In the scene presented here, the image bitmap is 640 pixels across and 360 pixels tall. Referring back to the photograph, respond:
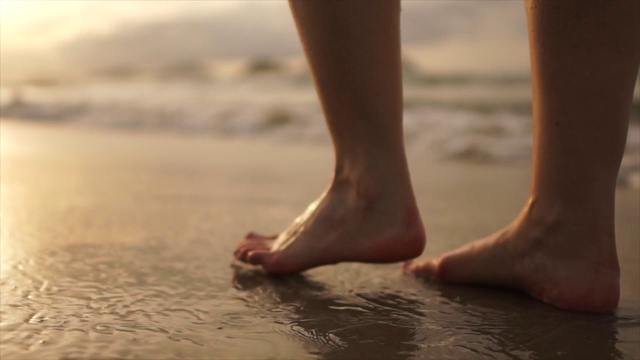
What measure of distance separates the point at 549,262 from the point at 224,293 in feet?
1.49

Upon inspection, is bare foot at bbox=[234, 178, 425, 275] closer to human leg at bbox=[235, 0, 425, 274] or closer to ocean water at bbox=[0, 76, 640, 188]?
human leg at bbox=[235, 0, 425, 274]

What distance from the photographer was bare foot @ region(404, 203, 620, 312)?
3.26ft

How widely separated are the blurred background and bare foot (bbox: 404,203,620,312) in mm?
1323

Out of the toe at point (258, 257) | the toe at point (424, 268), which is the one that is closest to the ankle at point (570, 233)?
the toe at point (424, 268)

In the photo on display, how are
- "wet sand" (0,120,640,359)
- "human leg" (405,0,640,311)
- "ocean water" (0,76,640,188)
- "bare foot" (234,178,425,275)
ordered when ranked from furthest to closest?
1. "ocean water" (0,76,640,188)
2. "bare foot" (234,178,425,275)
3. "human leg" (405,0,640,311)
4. "wet sand" (0,120,640,359)

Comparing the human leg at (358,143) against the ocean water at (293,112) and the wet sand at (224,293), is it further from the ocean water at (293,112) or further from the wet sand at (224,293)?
the ocean water at (293,112)

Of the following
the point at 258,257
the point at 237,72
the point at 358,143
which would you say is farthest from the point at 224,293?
the point at 237,72

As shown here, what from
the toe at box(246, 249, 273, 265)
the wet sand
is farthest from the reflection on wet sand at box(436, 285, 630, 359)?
the toe at box(246, 249, 273, 265)

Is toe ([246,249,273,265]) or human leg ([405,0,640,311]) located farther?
toe ([246,249,273,265])

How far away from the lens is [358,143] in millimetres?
1111

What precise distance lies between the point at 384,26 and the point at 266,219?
0.67m

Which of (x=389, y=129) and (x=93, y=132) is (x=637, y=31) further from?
(x=93, y=132)

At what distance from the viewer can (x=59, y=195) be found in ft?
5.71

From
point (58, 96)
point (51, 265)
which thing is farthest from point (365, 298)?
point (58, 96)
